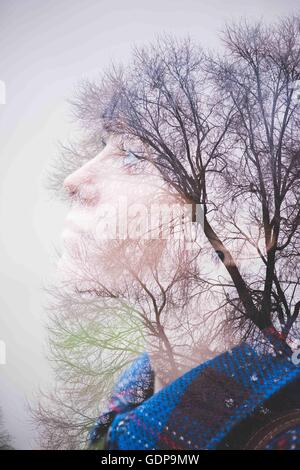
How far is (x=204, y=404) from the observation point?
3.31 metres

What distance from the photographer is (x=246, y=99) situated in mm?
5238

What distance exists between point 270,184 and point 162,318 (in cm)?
287

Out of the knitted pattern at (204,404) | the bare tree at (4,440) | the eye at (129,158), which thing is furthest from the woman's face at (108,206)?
the bare tree at (4,440)

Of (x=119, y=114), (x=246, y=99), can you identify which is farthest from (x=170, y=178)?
(x=246, y=99)

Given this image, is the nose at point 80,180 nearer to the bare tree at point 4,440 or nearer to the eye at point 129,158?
the eye at point 129,158

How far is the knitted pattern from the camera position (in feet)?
9.99

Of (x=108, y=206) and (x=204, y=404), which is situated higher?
(x=108, y=206)

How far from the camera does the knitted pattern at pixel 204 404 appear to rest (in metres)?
3.04
